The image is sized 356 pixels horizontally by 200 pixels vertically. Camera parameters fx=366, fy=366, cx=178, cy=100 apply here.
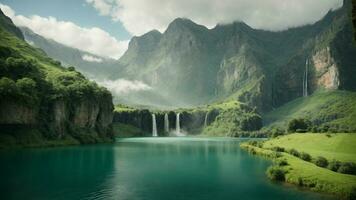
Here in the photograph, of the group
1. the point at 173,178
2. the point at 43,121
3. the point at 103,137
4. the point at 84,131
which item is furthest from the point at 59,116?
the point at 173,178

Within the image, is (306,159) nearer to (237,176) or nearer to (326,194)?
(237,176)

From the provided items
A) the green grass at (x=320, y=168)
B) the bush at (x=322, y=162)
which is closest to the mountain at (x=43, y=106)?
the green grass at (x=320, y=168)

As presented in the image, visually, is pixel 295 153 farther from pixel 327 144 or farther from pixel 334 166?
pixel 334 166

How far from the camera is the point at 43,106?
149m

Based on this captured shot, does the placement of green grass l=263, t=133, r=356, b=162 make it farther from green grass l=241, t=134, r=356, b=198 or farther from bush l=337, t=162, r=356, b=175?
bush l=337, t=162, r=356, b=175

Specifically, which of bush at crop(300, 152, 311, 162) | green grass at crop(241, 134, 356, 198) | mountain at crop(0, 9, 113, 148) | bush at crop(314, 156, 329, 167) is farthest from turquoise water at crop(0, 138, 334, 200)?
mountain at crop(0, 9, 113, 148)

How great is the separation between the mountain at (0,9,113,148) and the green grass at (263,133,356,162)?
3491 inches

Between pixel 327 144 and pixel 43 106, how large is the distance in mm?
107842

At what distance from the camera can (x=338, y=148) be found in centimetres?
9256

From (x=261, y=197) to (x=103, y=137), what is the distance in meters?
154

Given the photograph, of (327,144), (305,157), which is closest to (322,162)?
(305,157)

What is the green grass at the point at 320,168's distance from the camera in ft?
165

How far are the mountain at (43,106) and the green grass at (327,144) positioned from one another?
88677 millimetres

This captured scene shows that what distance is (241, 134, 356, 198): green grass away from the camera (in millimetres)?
50438
